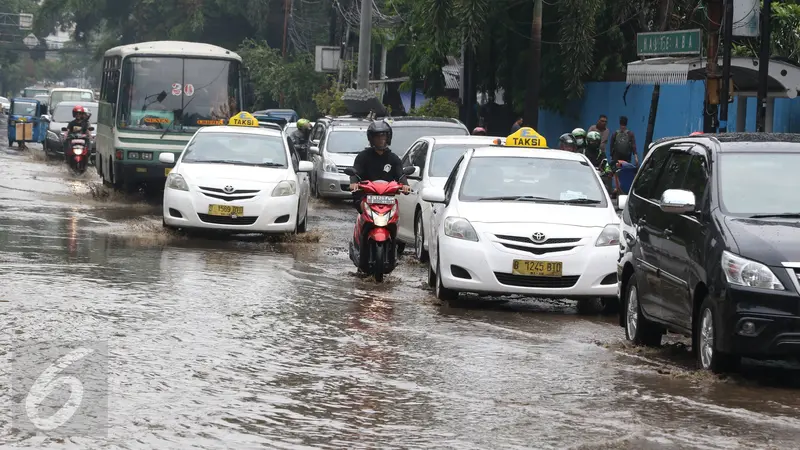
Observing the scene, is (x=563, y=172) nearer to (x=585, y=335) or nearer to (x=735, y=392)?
(x=585, y=335)

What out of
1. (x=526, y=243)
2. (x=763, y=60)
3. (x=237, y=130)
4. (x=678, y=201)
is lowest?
(x=526, y=243)

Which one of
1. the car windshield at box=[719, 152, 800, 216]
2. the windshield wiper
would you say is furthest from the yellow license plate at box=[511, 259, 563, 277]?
the windshield wiper

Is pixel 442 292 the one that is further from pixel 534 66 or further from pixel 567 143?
pixel 534 66

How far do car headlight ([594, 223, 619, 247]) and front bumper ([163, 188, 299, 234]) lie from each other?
6.35 metres

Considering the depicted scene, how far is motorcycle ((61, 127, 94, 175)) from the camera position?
33375 mm

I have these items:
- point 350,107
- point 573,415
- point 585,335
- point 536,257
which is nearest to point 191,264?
point 536,257

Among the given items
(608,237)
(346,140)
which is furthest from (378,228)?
(346,140)

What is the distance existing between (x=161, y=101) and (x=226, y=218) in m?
9.09

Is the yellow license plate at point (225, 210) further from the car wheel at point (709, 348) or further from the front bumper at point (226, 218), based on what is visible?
the car wheel at point (709, 348)

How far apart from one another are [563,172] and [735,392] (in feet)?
18.1

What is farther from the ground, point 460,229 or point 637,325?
point 460,229

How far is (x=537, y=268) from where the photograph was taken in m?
12.7

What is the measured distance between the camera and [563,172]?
1413cm

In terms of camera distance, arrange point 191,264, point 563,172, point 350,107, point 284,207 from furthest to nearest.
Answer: point 350,107 < point 284,207 < point 191,264 < point 563,172
